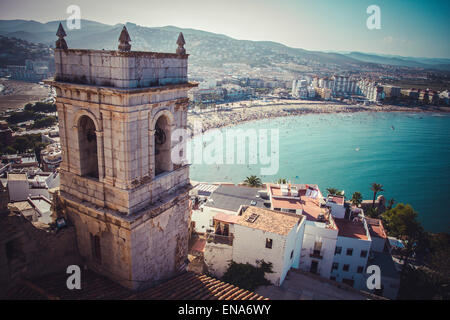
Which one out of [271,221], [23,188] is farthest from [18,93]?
[271,221]

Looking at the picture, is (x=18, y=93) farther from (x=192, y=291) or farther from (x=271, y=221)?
(x=192, y=291)

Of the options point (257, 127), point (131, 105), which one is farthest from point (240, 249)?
point (257, 127)

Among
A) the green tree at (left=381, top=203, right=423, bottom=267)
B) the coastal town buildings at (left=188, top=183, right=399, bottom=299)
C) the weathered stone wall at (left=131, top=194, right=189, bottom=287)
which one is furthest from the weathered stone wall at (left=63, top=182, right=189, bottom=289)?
the green tree at (left=381, top=203, right=423, bottom=267)

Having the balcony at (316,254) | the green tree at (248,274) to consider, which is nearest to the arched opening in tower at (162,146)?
the green tree at (248,274)

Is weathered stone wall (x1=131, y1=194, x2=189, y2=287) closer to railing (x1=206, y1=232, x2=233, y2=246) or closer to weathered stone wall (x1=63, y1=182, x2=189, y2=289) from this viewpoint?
weathered stone wall (x1=63, y1=182, x2=189, y2=289)
